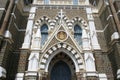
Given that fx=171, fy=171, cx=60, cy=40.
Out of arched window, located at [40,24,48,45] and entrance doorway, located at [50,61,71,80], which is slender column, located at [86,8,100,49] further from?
arched window, located at [40,24,48,45]

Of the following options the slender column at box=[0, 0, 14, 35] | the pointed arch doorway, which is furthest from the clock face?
the slender column at box=[0, 0, 14, 35]

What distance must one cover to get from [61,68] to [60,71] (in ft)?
1.14

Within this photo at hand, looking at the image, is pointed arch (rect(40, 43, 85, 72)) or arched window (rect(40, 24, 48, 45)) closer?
pointed arch (rect(40, 43, 85, 72))

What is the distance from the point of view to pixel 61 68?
18203 millimetres

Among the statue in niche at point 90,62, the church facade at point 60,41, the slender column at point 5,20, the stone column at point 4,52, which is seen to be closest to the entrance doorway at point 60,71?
the church facade at point 60,41

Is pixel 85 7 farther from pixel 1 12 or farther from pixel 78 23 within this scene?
pixel 1 12

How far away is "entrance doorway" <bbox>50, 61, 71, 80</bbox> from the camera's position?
698 inches

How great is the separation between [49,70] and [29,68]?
2406mm

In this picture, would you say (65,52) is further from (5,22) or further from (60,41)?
(5,22)

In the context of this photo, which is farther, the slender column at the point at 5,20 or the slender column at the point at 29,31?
the slender column at the point at 29,31

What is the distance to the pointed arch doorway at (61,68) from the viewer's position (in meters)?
17.7

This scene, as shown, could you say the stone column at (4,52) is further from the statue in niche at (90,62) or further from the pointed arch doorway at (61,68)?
the statue in niche at (90,62)

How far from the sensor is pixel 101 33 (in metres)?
20.7

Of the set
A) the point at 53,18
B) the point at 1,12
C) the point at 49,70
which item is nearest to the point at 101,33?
the point at 53,18
